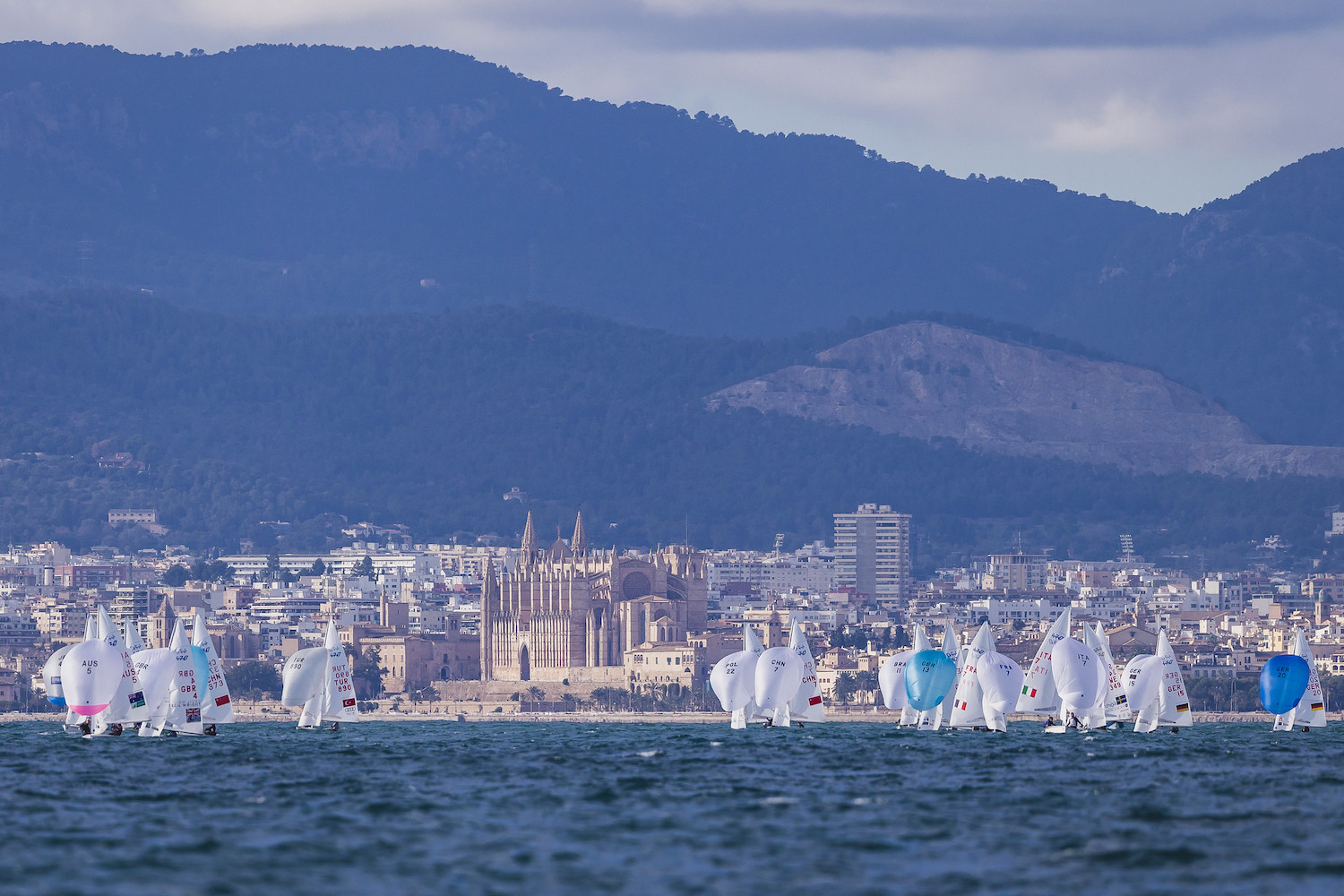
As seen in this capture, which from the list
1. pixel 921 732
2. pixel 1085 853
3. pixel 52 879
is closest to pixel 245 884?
pixel 52 879

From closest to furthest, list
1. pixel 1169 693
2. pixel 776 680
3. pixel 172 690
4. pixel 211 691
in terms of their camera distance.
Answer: pixel 172 690
pixel 211 691
pixel 776 680
pixel 1169 693

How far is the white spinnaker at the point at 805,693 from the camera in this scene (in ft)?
311

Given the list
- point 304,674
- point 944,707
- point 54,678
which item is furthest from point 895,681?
point 54,678

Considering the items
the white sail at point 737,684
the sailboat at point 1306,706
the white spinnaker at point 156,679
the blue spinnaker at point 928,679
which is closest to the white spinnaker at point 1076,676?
the blue spinnaker at point 928,679

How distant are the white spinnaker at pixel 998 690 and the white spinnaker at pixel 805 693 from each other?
7.60 metres

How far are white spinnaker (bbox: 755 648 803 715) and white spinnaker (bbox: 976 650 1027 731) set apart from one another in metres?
→ 6.77

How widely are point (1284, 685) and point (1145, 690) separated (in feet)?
18.5

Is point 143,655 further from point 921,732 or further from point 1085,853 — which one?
point 1085,853

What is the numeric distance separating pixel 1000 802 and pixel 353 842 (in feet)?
49.5

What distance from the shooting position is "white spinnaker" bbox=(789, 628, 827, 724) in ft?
311

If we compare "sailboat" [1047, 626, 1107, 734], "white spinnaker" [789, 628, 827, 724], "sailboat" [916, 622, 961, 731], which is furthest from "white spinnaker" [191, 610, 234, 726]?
"sailboat" [1047, 626, 1107, 734]

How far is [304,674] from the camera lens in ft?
301

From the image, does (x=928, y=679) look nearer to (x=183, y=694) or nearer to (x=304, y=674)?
(x=304, y=674)

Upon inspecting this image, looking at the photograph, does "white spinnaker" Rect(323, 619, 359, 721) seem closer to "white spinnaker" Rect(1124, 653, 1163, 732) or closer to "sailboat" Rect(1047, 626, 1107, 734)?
"sailboat" Rect(1047, 626, 1107, 734)
